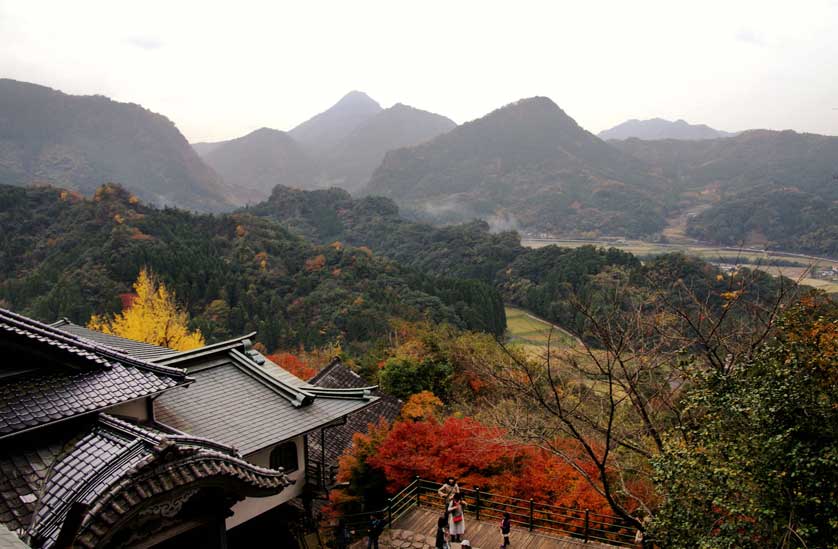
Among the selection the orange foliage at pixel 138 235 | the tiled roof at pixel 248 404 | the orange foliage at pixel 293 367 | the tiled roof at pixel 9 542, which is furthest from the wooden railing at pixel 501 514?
the orange foliage at pixel 138 235

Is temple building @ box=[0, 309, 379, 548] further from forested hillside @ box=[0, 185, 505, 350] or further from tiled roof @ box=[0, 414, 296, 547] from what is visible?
forested hillside @ box=[0, 185, 505, 350]

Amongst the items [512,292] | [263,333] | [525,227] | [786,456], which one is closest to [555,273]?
[512,292]

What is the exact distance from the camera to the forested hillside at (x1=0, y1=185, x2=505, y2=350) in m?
46.4

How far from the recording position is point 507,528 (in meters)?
10.1

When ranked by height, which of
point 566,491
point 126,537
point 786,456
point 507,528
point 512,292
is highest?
point 786,456

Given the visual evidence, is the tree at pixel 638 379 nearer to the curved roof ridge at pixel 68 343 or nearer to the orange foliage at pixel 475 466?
the orange foliage at pixel 475 466

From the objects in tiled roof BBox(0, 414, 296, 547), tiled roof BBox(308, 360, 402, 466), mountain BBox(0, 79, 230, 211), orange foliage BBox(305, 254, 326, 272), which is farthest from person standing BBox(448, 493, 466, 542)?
mountain BBox(0, 79, 230, 211)

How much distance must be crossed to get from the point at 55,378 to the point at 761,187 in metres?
160

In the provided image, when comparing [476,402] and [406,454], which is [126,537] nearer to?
[406,454]

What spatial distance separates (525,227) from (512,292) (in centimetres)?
8972

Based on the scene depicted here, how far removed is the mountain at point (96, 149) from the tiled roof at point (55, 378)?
143695 mm

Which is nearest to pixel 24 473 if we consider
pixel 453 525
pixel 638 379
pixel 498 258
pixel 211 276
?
pixel 453 525

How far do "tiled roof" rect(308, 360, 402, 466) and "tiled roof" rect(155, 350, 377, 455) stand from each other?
3.77 meters

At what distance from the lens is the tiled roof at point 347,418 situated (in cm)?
1794
